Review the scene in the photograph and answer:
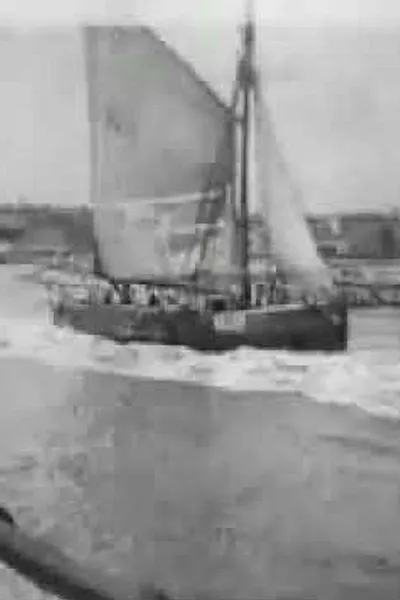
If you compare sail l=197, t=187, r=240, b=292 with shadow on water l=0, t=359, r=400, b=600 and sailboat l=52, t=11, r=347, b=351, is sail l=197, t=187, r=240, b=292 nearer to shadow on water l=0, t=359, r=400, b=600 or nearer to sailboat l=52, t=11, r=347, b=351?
sailboat l=52, t=11, r=347, b=351

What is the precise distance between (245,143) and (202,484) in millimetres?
399

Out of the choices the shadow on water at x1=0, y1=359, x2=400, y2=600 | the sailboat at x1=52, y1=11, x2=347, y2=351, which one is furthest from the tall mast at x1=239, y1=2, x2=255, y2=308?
the shadow on water at x1=0, y1=359, x2=400, y2=600

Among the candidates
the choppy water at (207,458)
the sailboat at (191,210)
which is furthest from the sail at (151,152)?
the choppy water at (207,458)

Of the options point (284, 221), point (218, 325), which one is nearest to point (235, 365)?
point (218, 325)

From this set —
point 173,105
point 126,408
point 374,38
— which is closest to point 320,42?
point 374,38

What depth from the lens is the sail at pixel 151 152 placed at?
1.15m

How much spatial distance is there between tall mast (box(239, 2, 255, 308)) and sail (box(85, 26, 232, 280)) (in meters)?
0.02

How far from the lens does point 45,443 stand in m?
1.14

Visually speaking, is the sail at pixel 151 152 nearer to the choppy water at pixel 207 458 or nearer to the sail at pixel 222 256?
the sail at pixel 222 256

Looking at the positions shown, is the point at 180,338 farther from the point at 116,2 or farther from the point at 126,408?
the point at 116,2

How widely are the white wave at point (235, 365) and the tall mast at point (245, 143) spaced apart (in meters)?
0.08

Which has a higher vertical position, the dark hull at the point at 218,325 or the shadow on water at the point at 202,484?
the dark hull at the point at 218,325

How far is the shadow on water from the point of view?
3.49 feet

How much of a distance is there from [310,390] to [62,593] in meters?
0.35
